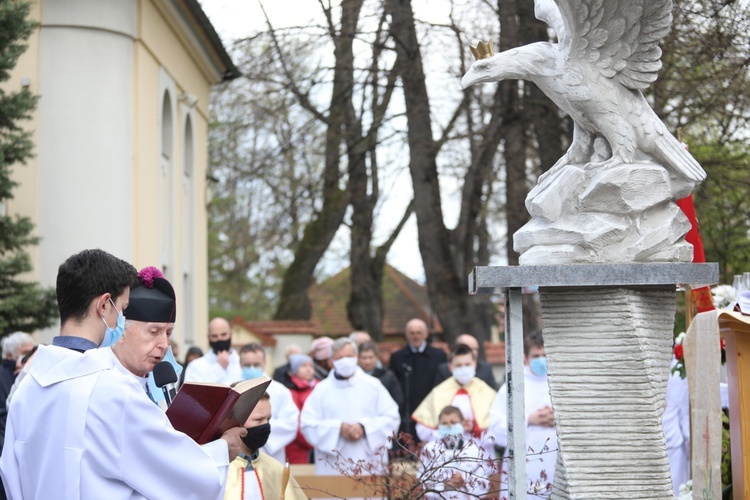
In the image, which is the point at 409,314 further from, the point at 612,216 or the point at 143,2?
the point at 612,216

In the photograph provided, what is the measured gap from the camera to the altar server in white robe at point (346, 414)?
9.48m

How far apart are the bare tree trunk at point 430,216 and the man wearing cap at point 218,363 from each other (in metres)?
5.10

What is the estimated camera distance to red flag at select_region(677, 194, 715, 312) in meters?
7.29

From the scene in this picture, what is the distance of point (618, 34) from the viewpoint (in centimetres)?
584

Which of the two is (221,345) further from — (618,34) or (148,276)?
(618,34)

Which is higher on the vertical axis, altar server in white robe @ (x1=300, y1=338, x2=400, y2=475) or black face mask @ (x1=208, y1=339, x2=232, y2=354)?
A: black face mask @ (x1=208, y1=339, x2=232, y2=354)

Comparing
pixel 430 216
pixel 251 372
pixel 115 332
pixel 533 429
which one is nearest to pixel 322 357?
pixel 251 372

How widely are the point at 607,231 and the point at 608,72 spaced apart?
0.87 metres

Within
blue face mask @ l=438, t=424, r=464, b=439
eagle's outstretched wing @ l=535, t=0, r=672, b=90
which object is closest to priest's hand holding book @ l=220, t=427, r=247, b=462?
eagle's outstretched wing @ l=535, t=0, r=672, b=90

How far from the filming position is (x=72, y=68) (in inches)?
605

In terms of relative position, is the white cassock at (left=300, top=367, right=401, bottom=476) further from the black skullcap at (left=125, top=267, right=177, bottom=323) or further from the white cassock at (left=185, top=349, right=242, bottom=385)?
the black skullcap at (left=125, top=267, right=177, bottom=323)

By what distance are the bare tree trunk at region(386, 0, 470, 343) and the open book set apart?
10.9 metres

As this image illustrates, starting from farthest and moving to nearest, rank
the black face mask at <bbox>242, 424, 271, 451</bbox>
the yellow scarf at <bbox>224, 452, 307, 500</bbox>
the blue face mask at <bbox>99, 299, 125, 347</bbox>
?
the yellow scarf at <bbox>224, 452, 307, 500</bbox> → the black face mask at <bbox>242, 424, 271, 451</bbox> → the blue face mask at <bbox>99, 299, 125, 347</bbox>

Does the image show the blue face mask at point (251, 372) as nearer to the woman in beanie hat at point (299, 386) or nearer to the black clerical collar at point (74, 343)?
the woman in beanie hat at point (299, 386)
